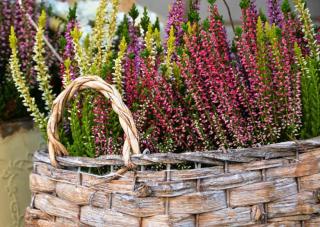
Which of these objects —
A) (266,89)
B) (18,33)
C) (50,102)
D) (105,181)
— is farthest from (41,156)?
(266,89)

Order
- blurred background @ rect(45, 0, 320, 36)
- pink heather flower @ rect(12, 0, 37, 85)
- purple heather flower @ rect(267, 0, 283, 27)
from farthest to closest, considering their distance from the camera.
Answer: blurred background @ rect(45, 0, 320, 36)
pink heather flower @ rect(12, 0, 37, 85)
purple heather flower @ rect(267, 0, 283, 27)

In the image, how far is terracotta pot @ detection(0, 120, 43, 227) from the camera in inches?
68.2

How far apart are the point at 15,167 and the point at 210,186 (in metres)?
0.77

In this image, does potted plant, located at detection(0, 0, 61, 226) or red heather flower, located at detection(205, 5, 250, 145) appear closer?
red heather flower, located at detection(205, 5, 250, 145)

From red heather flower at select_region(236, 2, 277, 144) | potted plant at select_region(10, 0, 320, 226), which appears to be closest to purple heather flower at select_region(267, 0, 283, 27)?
potted plant at select_region(10, 0, 320, 226)

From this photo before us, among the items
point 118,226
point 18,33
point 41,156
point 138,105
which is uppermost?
point 18,33

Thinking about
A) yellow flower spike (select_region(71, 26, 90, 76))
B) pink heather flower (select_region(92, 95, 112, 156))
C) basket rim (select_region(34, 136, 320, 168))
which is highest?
yellow flower spike (select_region(71, 26, 90, 76))

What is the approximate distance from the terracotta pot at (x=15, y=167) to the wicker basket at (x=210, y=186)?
0.56 meters

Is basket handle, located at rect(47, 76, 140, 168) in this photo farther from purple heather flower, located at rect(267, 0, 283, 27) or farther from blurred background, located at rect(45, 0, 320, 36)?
blurred background, located at rect(45, 0, 320, 36)

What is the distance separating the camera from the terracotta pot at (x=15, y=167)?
5.69 feet

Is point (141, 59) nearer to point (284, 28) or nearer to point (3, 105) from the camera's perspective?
point (284, 28)

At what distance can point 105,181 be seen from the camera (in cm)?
126

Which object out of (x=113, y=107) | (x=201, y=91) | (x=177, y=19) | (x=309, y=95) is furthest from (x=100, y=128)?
(x=309, y=95)

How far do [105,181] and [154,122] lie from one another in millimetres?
179
